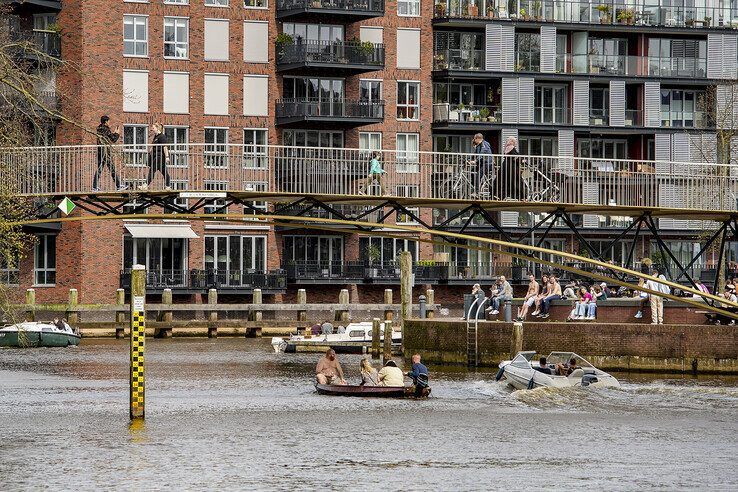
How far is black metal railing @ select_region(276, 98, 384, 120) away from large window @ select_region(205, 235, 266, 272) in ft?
27.1

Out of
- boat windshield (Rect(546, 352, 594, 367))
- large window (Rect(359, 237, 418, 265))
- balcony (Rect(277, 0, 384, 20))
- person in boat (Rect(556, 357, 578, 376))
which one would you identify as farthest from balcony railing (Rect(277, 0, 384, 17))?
person in boat (Rect(556, 357, 578, 376))

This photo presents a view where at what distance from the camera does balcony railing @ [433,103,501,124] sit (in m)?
112

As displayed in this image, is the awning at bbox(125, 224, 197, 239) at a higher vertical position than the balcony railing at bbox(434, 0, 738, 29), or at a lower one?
lower

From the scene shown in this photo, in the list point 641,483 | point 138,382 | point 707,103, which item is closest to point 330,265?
point 707,103

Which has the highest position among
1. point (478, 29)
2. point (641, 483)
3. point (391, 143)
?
point (478, 29)

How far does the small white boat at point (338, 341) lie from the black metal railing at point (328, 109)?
23651 millimetres

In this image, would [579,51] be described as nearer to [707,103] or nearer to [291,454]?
[707,103]

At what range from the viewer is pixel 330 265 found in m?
107

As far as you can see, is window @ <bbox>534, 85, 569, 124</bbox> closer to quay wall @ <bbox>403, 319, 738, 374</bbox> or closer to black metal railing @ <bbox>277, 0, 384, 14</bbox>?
black metal railing @ <bbox>277, 0, 384, 14</bbox>

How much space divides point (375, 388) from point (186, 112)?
4973 centimetres

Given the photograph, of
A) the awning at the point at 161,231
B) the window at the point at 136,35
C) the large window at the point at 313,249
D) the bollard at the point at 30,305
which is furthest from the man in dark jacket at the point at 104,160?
the large window at the point at 313,249

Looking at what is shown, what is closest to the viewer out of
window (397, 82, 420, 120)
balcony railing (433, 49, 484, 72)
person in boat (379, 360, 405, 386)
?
person in boat (379, 360, 405, 386)

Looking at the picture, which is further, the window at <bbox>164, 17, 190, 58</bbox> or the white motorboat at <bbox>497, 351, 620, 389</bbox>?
the window at <bbox>164, 17, 190, 58</bbox>

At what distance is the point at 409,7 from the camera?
112562 millimetres
